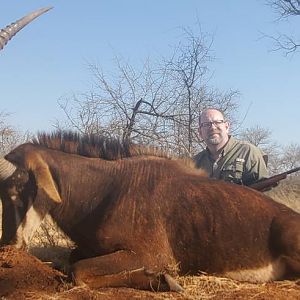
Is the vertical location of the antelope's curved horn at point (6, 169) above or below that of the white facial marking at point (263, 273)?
above

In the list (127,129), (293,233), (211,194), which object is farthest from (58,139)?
(127,129)

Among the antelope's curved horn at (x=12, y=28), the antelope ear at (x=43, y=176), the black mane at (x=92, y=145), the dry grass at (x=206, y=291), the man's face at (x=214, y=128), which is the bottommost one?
Answer: the dry grass at (x=206, y=291)

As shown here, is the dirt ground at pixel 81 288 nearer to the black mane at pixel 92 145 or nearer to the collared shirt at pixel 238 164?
the black mane at pixel 92 145

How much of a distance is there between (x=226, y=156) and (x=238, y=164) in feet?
0.81

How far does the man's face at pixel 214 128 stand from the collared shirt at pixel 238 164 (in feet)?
0.40

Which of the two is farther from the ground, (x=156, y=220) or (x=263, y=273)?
(x=156, y=220)

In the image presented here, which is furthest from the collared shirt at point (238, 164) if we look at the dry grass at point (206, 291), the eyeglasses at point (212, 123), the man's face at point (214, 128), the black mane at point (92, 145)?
the dry grass at point (206, 291)

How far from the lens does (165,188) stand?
174 inches

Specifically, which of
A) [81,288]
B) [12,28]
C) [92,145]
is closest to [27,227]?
[81,288]

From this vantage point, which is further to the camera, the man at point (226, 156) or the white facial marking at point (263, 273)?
the man at point (226, 156)

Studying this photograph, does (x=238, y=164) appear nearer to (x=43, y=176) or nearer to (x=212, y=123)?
(x=212, y=123)

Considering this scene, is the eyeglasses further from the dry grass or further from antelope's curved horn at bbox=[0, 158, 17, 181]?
antelope's curved horn at bbox=[0, 158, 17, 181]

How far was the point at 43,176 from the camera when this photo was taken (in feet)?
14.2

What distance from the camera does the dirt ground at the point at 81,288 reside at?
3.58 meters
